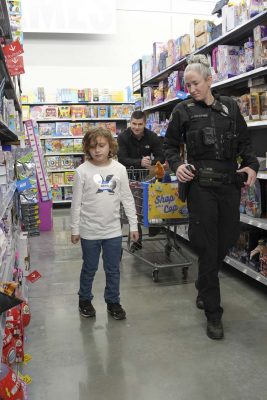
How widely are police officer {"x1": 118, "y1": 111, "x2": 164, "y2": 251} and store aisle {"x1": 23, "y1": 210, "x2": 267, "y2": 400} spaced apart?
49.1 inches

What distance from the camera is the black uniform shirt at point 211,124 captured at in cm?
265

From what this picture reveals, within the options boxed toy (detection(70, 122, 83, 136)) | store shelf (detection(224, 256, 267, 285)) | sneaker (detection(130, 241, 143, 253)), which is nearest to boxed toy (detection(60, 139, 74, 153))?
boxed toy (detection(70, 122, 83, 136))

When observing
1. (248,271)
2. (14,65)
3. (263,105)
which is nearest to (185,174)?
(263,105)

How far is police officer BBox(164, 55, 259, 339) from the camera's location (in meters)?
2.61

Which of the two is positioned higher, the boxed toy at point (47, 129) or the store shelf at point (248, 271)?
the boxed toy at point (47, 129)

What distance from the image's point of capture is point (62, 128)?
9.04m

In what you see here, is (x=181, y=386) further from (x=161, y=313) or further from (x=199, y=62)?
(x=199, y=62)

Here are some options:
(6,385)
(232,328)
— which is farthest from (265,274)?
(6,385)

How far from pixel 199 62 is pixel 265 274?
1784 mm

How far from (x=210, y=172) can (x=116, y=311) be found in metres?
1.22

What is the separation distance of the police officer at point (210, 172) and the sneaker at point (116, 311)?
0.64 meters

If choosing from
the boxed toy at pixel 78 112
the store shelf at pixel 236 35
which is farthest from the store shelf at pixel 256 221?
the boxed toy at pixel 78 112

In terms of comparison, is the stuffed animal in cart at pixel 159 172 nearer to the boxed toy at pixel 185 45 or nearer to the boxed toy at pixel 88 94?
the boxed toy at pixel 185 45

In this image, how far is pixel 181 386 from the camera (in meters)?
2.15
